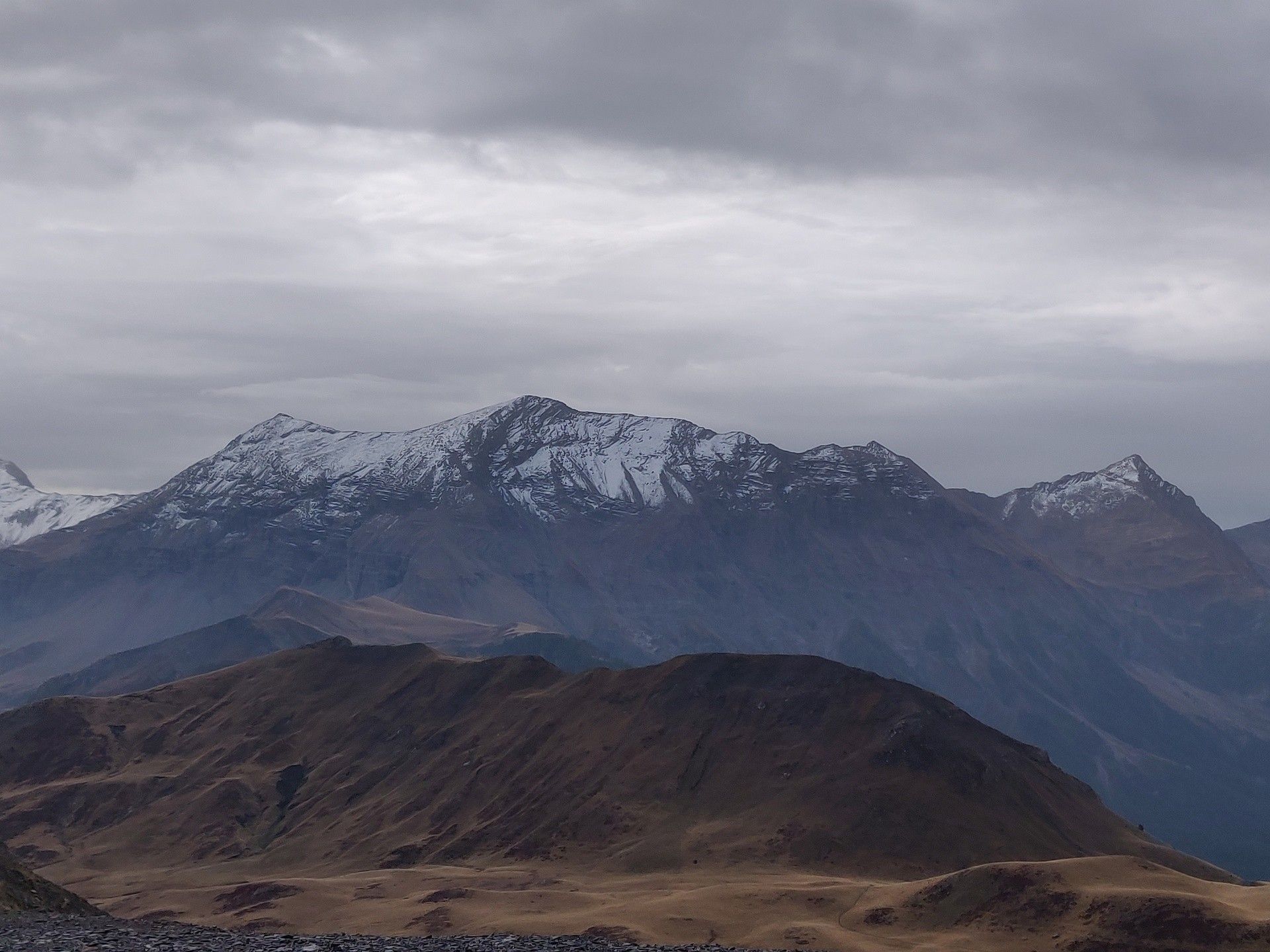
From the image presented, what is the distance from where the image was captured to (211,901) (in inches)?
7594

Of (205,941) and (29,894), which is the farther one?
(29,894)

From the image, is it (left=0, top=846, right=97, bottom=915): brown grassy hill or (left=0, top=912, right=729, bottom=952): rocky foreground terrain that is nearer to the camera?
(left=0, top=912, right=729, bottom=952): rocky foreground terrain

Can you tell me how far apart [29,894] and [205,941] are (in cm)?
2769

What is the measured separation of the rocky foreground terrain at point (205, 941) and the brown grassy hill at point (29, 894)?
5720 mm

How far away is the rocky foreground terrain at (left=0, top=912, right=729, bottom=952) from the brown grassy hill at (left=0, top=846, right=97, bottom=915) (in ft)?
18.8

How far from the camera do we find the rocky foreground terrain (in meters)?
67.6

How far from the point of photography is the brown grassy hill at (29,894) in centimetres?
8906

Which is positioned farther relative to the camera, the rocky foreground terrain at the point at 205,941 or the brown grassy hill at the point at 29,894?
the brown grassy hill at the point at 29,894

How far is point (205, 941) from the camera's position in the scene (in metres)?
71.4

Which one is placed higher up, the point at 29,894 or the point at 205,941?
the point at 205,941

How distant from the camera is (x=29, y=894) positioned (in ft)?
305

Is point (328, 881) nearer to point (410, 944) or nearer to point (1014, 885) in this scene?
point (1014, 885)

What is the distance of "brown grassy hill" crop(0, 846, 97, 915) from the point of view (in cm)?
8906

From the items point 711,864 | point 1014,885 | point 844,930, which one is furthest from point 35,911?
point 711,864
